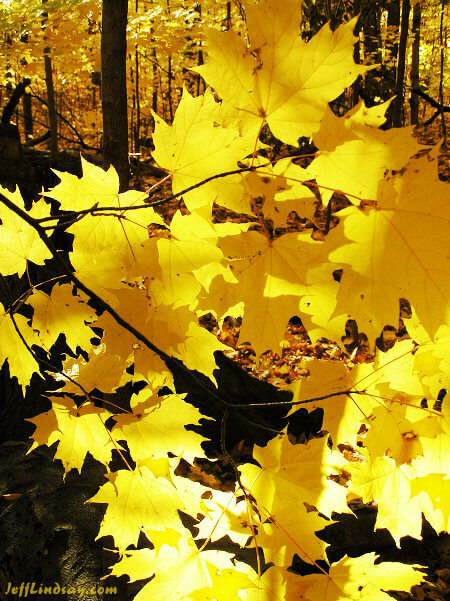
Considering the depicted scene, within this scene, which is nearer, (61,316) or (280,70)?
(280,70)

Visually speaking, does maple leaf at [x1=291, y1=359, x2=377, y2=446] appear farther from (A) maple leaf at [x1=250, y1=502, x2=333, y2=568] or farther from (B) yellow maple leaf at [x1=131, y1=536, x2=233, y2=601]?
(B) yellow maple leaf at [x1=131, y1=536, x2=233, y2=601]

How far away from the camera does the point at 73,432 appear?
1.05 meters

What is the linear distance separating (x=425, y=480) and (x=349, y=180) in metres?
0.66

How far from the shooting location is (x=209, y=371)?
106 centimetres

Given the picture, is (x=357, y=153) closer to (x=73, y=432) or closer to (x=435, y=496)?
(x=435, y=496)

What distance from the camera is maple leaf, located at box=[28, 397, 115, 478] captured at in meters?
1.02

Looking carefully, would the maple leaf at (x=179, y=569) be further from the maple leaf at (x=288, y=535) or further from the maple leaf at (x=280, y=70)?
the maple leaf at (x=280, y=70)

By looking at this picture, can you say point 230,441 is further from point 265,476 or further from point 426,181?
point 426,181

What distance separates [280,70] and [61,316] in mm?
762

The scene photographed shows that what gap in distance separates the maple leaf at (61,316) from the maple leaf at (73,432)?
0.16 m

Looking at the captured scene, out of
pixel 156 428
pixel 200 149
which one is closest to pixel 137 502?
pixel 156 428

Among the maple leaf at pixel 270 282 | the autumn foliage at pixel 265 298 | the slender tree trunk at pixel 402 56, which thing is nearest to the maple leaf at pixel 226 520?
the autumn foliage at pixel 265 298

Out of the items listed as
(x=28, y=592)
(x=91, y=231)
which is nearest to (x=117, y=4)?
(x=91, y=231)

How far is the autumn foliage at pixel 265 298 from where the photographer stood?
2.13 feet
